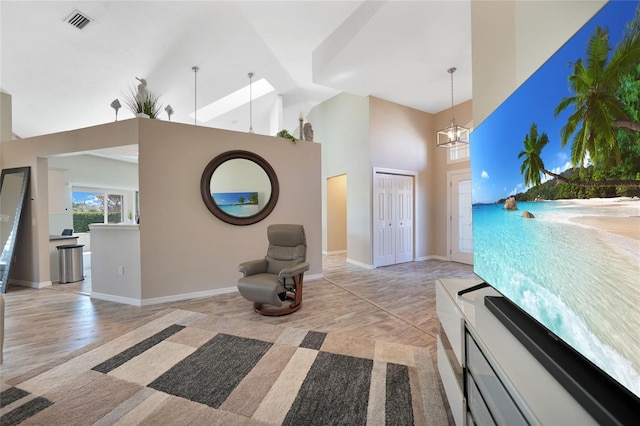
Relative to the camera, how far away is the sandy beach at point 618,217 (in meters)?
0.60

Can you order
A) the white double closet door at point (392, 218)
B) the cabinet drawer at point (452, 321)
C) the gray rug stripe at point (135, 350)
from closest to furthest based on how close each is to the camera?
the cabinet drawer at point (452, 321), the gray rug stripe at point (135, 350), the white double closet door at point (392, 218)

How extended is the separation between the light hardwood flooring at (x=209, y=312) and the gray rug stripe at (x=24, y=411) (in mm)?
486

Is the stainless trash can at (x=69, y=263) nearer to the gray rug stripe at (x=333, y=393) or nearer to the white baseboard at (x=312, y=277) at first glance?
the white baseboard at (x=312, y=277)

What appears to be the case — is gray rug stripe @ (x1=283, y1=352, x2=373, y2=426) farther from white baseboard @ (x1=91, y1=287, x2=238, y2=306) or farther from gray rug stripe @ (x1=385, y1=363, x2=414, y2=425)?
white baseboard @ (x1=91, y1=287, x2=238, y2=306)

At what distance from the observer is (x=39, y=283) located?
3.97 metres

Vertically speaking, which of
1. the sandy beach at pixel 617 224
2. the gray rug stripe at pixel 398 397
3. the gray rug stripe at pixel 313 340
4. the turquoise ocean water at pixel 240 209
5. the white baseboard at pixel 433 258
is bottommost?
the gray rug stripe at pixel 398 397

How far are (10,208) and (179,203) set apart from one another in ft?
10.1

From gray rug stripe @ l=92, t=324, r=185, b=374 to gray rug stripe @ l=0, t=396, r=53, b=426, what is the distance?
317mm

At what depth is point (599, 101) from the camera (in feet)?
2.23

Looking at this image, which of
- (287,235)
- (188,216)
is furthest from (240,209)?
(287,235)

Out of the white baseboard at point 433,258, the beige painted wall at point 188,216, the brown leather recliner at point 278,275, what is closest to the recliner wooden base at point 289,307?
the brown leather recliner at point 278,275

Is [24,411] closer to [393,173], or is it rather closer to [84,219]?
[393,173]

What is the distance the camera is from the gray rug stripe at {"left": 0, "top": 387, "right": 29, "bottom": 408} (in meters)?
1.55

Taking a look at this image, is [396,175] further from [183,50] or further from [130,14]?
[130,14]
